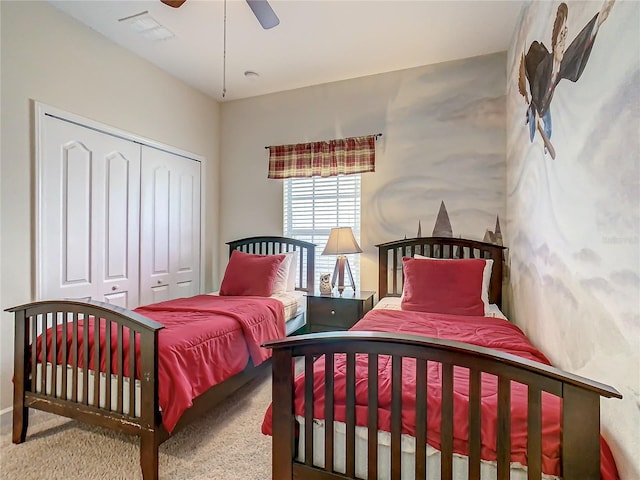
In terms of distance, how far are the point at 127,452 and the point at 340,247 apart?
2.12 m

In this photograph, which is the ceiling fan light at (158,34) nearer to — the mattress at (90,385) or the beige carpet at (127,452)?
the mattress at (90,385)

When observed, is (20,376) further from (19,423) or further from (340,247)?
(340,247)

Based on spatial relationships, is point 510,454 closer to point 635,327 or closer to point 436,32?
point 635,327

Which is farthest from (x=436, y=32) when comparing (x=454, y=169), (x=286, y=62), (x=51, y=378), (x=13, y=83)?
(x=51, y=378)

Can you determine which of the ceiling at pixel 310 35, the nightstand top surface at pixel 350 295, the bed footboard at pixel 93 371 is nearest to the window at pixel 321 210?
the nightstand top surface at pixel 350 295

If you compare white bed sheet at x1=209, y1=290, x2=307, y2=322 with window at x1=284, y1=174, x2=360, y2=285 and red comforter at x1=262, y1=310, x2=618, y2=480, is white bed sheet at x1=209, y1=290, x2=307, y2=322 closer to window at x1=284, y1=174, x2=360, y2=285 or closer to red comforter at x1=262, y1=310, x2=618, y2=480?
window at x1=284, y1=174, x2=360, y2=285

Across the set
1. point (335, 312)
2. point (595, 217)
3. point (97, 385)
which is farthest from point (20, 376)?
point (595, 217)

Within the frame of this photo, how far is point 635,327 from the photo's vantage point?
967 millimetres

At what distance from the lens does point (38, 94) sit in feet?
7.75

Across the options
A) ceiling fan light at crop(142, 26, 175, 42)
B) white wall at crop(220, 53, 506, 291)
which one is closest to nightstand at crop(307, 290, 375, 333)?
white wall at crop(220, 53, 506, 291)

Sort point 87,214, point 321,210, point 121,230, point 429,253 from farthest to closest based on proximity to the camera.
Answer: point 321,210 → point 429,253 → point 121,230 → point 87,214

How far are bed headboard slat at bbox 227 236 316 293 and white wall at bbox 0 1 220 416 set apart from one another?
1420mm

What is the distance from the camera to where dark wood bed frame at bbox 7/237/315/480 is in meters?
1.59

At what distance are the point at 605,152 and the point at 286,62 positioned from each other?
2.76m
